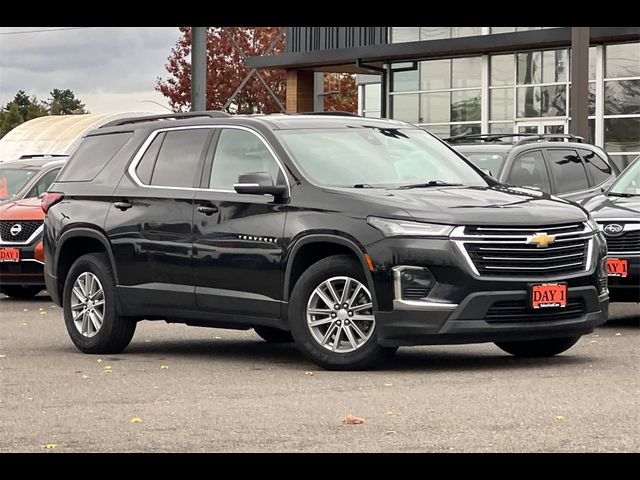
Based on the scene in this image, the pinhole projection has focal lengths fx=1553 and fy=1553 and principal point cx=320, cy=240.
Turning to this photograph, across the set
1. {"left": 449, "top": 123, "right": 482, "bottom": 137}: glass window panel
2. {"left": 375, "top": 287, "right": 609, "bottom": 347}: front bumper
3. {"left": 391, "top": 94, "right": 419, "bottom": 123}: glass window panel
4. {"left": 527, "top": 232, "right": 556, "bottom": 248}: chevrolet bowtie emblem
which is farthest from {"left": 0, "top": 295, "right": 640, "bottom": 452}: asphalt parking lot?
{"left": 391, "top": 94, "right": 419, "bottom": 123}: glass window panel

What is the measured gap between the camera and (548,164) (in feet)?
58.3

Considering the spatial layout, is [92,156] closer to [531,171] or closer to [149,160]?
[149,160]

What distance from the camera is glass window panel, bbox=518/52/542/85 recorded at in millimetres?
41031

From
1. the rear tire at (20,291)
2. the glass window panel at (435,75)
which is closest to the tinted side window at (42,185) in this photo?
the rear tire at (20,291)

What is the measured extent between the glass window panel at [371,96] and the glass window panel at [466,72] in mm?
6664

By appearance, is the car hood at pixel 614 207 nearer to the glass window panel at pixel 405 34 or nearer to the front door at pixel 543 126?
the front door at pixel 543 126

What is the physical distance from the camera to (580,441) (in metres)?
7.88

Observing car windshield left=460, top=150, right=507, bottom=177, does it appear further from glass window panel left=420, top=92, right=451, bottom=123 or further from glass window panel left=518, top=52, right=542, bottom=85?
glass window panel left=420, top=92, right=451, bottom=123

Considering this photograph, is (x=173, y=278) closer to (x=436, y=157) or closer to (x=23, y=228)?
(x=436, y=157)

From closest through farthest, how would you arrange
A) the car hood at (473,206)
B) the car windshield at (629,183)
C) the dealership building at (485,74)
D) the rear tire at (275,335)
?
1. the car hood at (473,206)
2. the rear tire at (275,335)
3. the car windshield at (629,183)
4. the dealership building at (485,74)

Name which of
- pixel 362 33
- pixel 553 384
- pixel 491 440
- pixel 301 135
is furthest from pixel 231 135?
pixel 362 33

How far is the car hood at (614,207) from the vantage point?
14.8 m

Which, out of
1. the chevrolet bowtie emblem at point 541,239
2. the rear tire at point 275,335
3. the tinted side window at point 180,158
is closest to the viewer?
the chevrolet bowtie emblem at point 541,239
